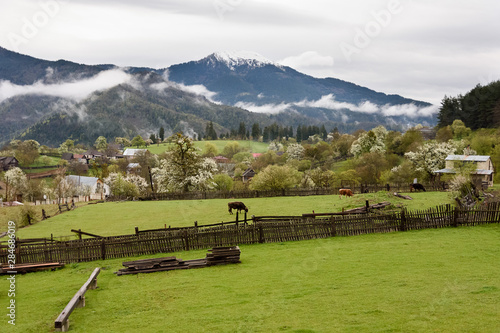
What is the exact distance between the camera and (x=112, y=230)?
120 ft

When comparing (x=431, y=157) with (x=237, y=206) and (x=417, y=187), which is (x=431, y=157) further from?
(x=237, y=206)

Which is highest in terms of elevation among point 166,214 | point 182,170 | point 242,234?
point 182,170

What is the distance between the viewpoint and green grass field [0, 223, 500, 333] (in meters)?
12.2

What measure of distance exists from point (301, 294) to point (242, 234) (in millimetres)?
12501

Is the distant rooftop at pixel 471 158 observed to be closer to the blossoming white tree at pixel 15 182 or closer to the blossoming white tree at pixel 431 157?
the blossoming white tree at pixel 431 157

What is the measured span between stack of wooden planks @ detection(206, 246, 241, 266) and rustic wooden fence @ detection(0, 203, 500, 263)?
17.8 feet

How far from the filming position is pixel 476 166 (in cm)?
6488

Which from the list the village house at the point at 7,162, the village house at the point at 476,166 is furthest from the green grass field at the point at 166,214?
the village house at the point at 7,162

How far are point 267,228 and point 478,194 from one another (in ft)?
78.2

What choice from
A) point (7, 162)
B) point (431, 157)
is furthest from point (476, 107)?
point (7, 162)

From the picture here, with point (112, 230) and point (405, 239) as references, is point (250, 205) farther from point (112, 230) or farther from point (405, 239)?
point (405, 239)

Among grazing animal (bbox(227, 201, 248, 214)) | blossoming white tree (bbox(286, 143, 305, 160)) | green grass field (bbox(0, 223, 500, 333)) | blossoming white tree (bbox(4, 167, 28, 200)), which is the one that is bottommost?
green grass field (bbox(0, 223, 500, 333))

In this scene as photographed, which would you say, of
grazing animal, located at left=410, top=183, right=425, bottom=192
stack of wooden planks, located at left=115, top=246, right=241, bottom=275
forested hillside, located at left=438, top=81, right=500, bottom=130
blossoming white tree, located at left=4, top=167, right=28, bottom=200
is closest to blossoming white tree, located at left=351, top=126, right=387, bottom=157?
forested hillside, located at left=438, top=81, right=500, bottom=130

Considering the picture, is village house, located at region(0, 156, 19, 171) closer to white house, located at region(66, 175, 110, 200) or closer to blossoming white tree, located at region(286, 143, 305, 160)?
white house, located at region(66, 175, 110, 200)
